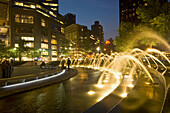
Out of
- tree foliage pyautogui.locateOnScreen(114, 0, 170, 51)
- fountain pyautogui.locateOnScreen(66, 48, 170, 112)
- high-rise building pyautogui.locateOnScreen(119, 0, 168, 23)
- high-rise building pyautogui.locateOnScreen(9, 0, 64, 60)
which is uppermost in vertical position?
high-rise building pyautogui.locateOnScreen(119, 0, 168, 23)

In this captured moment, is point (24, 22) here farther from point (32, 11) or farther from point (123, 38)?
point (123, 38)

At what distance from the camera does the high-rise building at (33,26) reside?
60438mm

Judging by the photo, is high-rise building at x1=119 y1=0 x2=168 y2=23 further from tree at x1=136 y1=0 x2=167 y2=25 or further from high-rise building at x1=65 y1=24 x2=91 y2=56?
tree at x1=136 y1=0 x2=167 y2=25

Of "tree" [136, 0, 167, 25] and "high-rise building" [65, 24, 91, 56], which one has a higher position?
"high-rise building" [65, 24, 91, 56]

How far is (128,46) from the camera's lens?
101 ft

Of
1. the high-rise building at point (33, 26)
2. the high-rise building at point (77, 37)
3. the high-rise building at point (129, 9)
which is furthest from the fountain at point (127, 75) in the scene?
the high-rise building at point (77, 37)

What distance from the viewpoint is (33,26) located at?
211ft

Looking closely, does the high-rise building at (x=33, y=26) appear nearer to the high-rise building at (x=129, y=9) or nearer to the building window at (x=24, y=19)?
the building window at (x=24, y=19)

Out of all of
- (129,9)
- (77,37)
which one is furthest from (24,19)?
(77,37)

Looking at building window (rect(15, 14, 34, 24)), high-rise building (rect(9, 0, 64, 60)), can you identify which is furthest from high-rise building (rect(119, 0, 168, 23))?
building window (rect(15, 14, 34, 24))

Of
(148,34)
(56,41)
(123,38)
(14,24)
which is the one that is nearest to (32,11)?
(14,24)

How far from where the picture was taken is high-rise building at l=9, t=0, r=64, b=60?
60.4m

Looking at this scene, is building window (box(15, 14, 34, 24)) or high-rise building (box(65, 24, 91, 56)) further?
high-rise building (box(65, 24, 91, 56))

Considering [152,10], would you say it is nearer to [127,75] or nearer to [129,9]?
[127,75]
